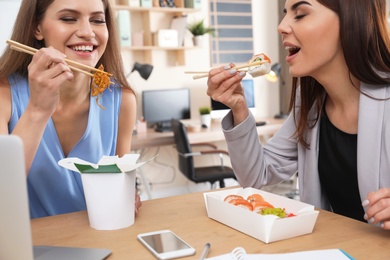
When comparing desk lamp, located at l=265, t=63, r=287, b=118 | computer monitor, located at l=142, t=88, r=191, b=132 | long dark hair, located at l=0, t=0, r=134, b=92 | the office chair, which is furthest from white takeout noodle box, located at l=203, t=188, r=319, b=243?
desk lamp, located at l=265, t=63, r=287, b=118

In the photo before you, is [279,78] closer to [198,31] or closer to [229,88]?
[198,31]

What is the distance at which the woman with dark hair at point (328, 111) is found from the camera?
4.20 feet

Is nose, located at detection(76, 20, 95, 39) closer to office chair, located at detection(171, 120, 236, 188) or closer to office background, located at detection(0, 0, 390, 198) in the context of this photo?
office chair, located at detection(171, 120, 236, 188)

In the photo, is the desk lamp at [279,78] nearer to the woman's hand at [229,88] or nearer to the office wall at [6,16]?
the office wall at [6,16]

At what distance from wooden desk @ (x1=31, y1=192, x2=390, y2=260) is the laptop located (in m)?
0.29

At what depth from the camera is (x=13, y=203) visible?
2.23 ft

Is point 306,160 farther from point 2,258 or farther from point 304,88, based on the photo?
point 2,258

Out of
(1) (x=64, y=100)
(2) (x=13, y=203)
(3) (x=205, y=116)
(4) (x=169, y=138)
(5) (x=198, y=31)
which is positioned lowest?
(4) (x=169, y=138)

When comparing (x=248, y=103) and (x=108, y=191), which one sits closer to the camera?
(x=108, y=191)

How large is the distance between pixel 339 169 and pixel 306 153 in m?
0.12

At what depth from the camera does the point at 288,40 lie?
1376 millimetres


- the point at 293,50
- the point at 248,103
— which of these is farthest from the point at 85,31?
the point at 248,103

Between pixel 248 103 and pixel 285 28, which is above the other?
pixel 285 28

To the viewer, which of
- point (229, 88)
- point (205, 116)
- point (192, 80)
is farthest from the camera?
point (192, 80)
